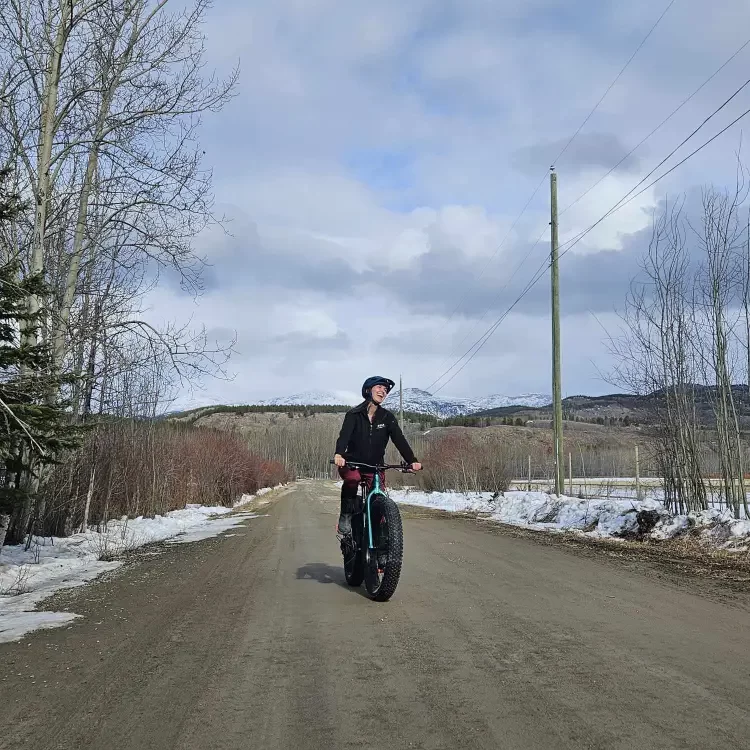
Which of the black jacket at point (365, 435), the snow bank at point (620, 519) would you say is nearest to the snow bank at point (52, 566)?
the black jacket at point (365, 435)

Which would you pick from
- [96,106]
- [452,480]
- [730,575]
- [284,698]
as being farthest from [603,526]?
[452,480]

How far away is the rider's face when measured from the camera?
22.8ft

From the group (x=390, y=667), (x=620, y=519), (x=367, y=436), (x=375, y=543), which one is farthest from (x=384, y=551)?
(x=620, y=519)

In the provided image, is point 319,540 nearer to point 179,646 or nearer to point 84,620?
point 84,620

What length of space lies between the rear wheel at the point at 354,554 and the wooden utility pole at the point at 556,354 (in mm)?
12889

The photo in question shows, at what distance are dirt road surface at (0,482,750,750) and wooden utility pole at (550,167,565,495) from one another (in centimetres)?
1194

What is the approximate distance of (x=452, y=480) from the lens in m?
40.4

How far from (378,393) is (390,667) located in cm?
328

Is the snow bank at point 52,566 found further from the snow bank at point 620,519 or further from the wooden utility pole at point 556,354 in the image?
the wooden utility pole at point 556,354

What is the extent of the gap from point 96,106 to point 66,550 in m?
7.69

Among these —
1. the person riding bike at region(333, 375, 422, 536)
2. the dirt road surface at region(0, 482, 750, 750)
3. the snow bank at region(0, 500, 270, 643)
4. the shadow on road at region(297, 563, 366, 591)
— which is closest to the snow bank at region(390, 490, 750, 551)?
the dirt road surface at region(0, 482, 750, 750)

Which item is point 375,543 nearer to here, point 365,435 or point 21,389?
point 365,435

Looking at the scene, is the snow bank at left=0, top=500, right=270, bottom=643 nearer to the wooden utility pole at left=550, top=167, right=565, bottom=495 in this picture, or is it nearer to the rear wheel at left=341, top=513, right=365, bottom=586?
the rear wheel at left=341, top=513, right=365, bottom=586

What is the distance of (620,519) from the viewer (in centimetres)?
1315
